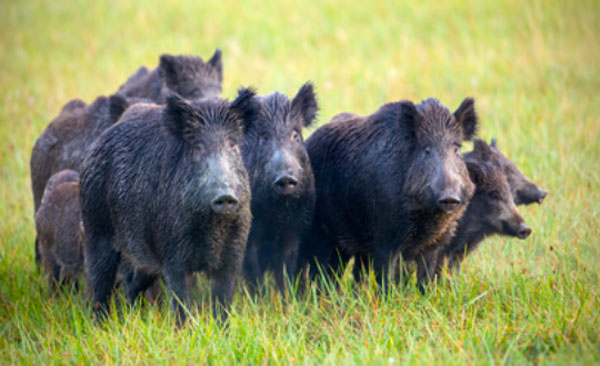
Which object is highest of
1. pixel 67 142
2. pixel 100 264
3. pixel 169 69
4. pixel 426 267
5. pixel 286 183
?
pixel 169 69

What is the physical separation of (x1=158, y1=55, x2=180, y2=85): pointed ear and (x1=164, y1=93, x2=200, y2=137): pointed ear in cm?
293

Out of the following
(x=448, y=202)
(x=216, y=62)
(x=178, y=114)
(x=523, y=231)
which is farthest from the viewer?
(x=216, y=62)

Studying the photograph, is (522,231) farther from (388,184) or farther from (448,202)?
(388,184)

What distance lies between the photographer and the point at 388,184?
18.9 feet

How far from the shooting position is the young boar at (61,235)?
6.70 meters

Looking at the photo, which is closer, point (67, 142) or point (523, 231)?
point (523, 231)

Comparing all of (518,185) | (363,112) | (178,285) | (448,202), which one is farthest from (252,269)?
(363,112)

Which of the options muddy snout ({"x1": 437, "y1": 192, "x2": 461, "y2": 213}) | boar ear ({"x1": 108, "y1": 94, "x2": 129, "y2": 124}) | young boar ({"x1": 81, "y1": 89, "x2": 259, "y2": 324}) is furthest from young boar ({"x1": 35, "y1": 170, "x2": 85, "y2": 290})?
muddy snout ({"x1": 437, "y1": 192, "x2": 461, "y2": 213})

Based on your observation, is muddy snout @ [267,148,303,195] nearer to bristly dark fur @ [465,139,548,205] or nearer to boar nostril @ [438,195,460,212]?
boar nostril @ [438,195,460,212]

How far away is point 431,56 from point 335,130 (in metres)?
6.91

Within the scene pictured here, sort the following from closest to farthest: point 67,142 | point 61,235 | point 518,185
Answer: point 518,185
point 61,235
point 67,142

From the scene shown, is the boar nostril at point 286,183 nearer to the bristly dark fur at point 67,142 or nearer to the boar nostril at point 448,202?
the boar nostril at point 448,202

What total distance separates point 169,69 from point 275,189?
9.67 feet

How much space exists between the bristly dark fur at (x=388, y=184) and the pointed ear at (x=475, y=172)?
1.27ft
